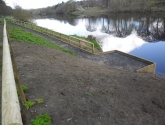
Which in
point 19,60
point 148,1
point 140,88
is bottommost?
point 140,88

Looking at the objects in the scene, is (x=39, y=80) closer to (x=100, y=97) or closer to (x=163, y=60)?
(x=100, y=97)

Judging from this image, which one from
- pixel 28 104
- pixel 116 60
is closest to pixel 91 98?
pixel 28 104

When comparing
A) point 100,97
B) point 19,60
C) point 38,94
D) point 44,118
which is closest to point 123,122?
point 100,97

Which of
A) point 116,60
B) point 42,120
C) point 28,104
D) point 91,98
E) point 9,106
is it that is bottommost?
point 116,60

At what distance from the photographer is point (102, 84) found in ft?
18.4

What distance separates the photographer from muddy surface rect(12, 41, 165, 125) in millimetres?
3570

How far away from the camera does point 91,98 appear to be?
4379mm

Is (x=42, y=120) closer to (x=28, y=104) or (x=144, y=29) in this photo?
(x=28, y=104)

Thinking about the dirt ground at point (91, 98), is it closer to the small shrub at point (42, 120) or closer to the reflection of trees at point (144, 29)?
the small shrub at point (42, 120)

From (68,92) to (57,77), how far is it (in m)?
1.14

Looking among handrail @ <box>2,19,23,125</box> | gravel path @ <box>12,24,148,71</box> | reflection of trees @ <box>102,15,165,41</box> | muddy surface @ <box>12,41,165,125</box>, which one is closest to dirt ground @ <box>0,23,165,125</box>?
muddy surface @ <box>12,41,165,125</box>

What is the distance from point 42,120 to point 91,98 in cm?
168

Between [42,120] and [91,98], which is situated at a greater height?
[42,120]

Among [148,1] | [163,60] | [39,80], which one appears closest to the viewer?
[39,80]
